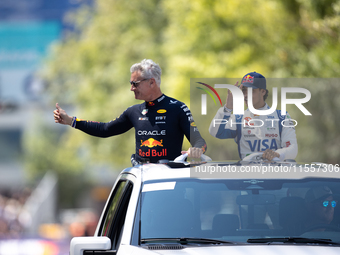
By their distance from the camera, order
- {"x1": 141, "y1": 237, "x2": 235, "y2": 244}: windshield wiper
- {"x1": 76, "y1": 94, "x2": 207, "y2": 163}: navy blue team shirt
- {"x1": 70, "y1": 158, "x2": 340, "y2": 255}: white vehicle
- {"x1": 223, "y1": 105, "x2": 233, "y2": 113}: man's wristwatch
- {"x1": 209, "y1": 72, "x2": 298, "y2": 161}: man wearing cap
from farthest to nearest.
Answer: {"x1": 76, "y1": 94, "x2": 207, "y2": 163}: navy blue team shirt < {"x1": 223, "y1": 105, "x2": 233, "y2": 113}: man's wristwatch < {"x1": 209, "y1": 72, "x2": 298, "y2": 161}: man wearing cap < {"x1": 70, "y1": 158, "x2": 340, "y2": 255}: white vehicle < {"x1": 141, "y1": 237, "x2": 235, "y2": 244}: windshield wiper

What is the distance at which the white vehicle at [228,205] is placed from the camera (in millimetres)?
3572

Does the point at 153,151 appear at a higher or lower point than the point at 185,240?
higher

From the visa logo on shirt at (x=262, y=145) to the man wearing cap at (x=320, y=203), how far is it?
0.63 m

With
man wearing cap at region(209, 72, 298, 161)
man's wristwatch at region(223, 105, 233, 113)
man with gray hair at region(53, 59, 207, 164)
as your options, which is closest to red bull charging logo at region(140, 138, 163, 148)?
man with gray hair at region(53, 59, 207, 164)

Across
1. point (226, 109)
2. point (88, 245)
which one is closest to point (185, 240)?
point (88, 245)

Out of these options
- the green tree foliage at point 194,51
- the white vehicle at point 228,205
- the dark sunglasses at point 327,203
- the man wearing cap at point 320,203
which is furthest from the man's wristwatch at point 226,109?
the dark sunglasses at point 327,203

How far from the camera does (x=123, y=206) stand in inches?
161

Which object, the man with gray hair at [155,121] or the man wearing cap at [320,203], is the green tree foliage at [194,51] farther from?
the man wearing cap at [320,203]

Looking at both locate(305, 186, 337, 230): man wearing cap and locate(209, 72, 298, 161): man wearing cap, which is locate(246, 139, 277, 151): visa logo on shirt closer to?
locate(209, 72, 298, 161): man wearing cap

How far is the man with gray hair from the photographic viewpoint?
480 centimetres

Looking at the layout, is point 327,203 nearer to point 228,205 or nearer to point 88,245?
point 228,205

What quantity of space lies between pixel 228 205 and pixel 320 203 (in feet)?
2.04

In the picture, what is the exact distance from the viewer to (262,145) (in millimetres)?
4406

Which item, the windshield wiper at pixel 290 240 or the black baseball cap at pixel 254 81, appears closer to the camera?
the windshield wiper at pixel 290 240
